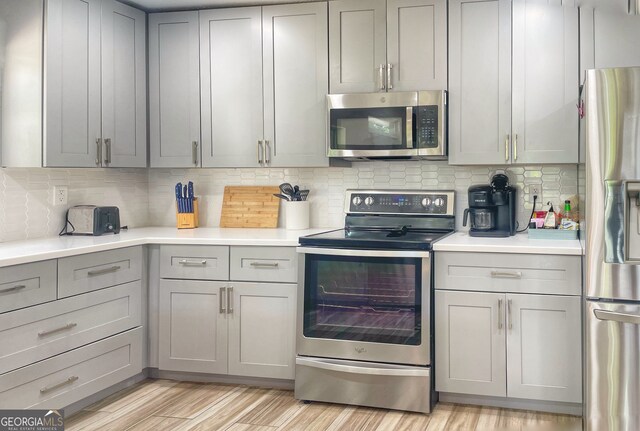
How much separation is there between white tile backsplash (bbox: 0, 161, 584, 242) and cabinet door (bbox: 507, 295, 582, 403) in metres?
0.79

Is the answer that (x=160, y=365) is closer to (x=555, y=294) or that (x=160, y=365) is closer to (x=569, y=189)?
(x=555, y=294)

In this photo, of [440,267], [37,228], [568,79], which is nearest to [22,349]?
[37,228]

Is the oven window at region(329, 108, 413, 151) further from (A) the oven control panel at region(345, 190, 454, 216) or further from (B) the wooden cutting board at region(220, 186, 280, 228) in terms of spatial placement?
(B) the wooden cutting board at region(220, 186, 280, 228)

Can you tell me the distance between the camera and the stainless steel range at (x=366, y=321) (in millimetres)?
3416

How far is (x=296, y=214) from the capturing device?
13.9 ft

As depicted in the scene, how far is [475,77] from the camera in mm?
3736

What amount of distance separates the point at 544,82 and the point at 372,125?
3.06 ft

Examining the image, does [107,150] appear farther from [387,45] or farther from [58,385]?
[387,45]

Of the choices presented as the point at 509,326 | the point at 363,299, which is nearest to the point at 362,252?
the point at 363,299

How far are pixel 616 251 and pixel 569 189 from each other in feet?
3.54

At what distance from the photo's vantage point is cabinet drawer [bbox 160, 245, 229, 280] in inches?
149

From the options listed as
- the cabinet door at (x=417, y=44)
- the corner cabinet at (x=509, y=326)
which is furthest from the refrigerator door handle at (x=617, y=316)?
the cabinet door at (x=417, y=44)

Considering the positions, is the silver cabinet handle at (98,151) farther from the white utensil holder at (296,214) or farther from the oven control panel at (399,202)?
the oven control panel at (399,202)

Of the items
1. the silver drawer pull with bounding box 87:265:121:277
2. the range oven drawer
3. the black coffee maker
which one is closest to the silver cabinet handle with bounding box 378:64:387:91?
the black coffee maker
